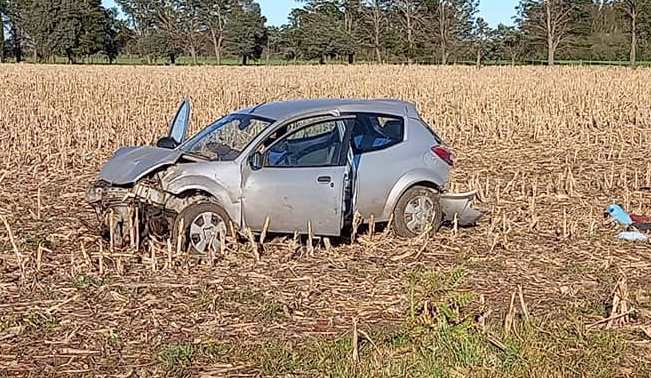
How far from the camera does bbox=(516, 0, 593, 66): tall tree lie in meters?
77.6

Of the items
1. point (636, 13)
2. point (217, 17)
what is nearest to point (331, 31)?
point (217, 17)

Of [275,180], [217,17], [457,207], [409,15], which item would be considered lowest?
[457,207]

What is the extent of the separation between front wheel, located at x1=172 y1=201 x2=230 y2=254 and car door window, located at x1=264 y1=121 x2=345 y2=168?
0.75 meters

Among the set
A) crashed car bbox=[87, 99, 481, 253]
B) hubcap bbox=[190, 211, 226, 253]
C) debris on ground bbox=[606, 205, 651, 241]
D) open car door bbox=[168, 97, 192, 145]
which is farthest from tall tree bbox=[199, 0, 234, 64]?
hubcap bbox=[190, 211, 226, 253]

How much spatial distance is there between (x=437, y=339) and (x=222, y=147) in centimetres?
420

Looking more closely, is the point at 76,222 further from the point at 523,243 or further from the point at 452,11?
the point at 452,11

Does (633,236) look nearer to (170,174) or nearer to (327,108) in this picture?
(327,108)

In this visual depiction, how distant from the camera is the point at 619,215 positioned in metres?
11.2

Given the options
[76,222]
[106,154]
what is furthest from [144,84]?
[76,222]

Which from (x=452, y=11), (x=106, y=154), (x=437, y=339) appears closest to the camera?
(x=437, y=339)

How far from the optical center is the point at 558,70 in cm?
4194

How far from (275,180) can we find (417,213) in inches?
73.0

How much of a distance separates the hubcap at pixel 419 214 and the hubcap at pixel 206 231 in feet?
7.20

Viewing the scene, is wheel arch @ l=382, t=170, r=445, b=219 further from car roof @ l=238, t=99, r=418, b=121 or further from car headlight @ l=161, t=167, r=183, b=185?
car headlight @ l=161, t=167, r=183, b=185
